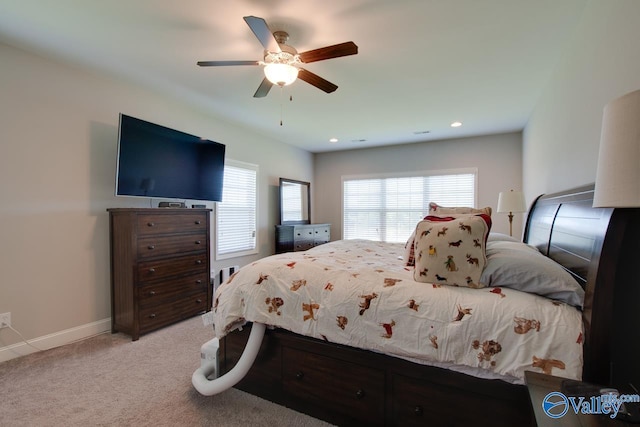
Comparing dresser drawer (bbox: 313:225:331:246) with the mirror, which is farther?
dresser drawer (bbox: 313:225:331:246)

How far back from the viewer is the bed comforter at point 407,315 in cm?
120

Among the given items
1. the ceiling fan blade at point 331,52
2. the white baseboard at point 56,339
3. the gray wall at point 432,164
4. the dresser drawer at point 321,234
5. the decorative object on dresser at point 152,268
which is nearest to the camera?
the ceiling fan blade at point 331,52

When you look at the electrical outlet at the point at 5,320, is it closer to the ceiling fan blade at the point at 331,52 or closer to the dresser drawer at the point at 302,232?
the ceiling fan blade at the point at 331,52

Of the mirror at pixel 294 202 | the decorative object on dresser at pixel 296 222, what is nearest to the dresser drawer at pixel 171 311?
the decorative object on dresser at pixel 296 222

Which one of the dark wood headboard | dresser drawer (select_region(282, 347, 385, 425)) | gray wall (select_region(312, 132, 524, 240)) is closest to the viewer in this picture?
the dark wood headboard

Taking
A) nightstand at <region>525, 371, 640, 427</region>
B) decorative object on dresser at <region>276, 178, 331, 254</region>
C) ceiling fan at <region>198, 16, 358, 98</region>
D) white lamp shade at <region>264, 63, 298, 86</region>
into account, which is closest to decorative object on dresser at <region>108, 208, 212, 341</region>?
ceiling fan at <region>198, 16, 358, 98</region>

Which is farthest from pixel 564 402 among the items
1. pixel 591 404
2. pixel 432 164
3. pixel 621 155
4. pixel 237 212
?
pixel 432 164

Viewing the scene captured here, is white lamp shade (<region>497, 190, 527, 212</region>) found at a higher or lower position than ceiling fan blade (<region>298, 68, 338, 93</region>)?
lower

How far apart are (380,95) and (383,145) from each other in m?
2.54

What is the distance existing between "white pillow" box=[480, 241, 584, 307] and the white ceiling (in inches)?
63.2

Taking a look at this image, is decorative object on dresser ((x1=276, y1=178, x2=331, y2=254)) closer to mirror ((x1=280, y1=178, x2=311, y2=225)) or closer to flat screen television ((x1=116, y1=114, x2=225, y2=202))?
mirror ((x1=280, y1=178, x2=311, y2=225))

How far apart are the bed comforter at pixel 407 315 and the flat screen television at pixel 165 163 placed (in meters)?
1.68

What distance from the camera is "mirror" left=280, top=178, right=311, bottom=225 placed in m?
5.28

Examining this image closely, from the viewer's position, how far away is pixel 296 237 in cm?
517
